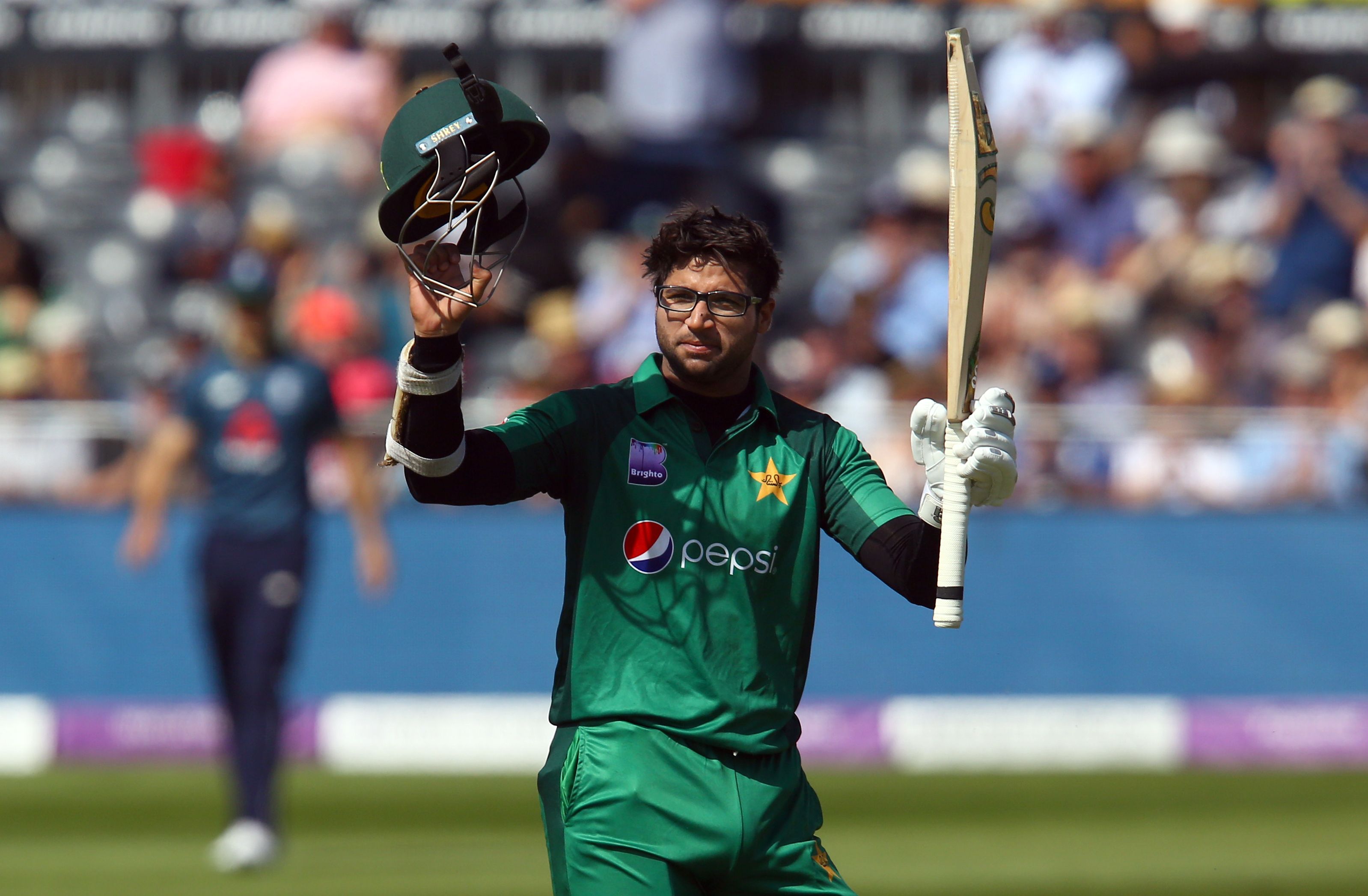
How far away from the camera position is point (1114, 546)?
12312 mm

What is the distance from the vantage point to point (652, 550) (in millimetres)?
4152

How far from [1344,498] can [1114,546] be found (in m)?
1.31

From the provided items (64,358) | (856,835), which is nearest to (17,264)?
(64,358)

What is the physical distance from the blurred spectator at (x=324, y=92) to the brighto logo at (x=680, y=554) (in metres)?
10.8

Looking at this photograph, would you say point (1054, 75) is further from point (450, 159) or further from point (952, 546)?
point (450, 159)

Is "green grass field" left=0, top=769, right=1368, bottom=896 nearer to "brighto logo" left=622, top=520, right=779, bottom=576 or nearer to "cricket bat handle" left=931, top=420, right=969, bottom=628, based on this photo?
"brighto logo" left=622, top=520, right=779, bottom=576

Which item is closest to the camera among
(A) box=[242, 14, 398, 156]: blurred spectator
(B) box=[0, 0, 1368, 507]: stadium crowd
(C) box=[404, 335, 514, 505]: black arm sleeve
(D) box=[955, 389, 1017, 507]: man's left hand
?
(C) box=[404, 335, 514, 505]: black arm sleeve

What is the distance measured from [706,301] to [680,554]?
1.60ft

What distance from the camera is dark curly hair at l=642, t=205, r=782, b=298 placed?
4.17 meters

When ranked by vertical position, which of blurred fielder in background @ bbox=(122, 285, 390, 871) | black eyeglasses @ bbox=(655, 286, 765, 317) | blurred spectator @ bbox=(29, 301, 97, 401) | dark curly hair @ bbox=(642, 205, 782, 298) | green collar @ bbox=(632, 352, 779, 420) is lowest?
green collar @ bbox=(632, 352, 779, 420)

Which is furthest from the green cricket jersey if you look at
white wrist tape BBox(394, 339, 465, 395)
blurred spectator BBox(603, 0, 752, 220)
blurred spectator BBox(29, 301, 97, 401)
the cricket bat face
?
blurred spectator BBox(603, 0, 752, 220)

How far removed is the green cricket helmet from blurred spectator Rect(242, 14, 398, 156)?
1067cm

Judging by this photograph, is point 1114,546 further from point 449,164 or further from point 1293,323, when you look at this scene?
point 449,164

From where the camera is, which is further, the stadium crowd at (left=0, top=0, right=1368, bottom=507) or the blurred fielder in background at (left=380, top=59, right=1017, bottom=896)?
the stadium crowd at (left=0, top=0, right=1368, bottom=507)
